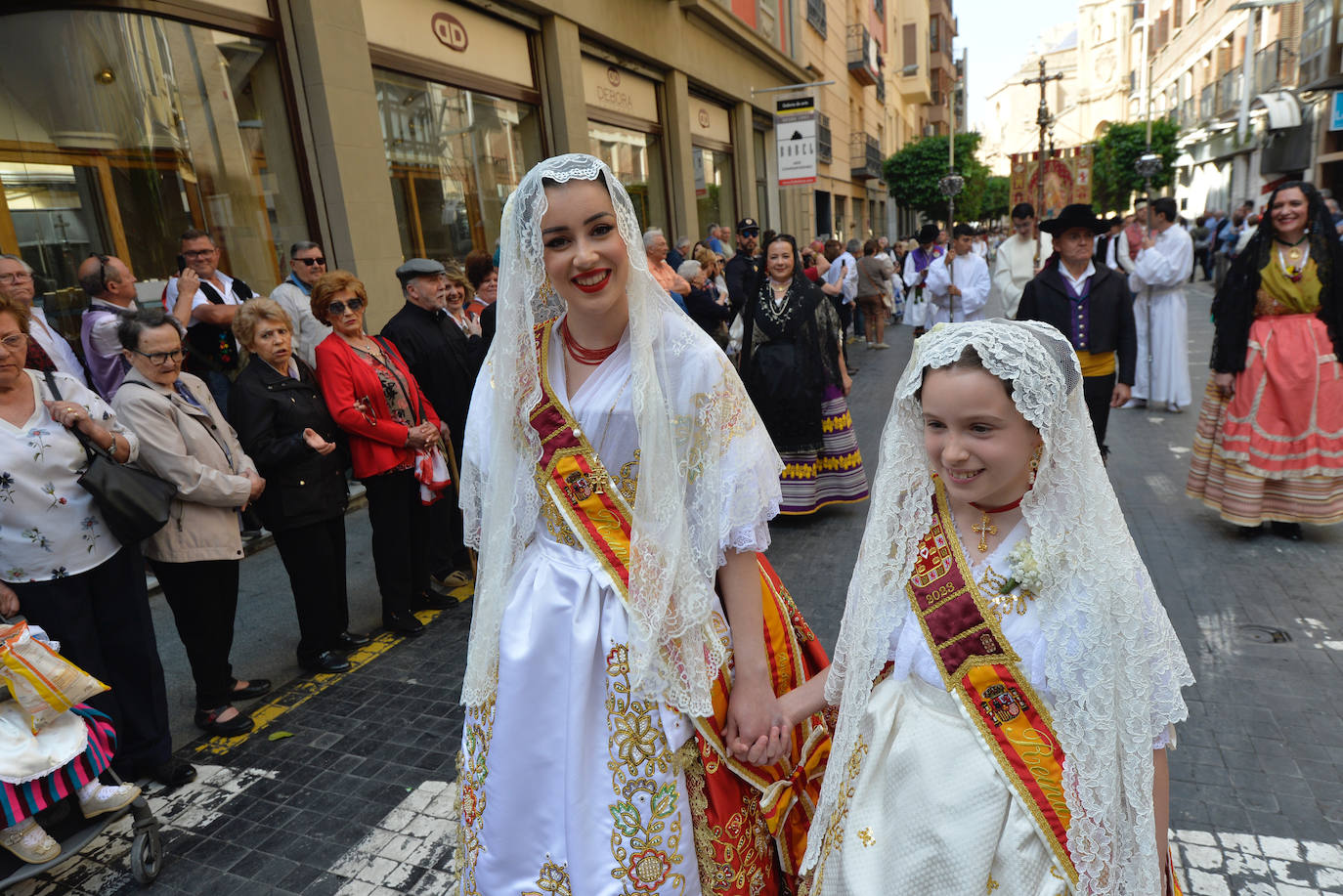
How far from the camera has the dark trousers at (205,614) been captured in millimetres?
3693

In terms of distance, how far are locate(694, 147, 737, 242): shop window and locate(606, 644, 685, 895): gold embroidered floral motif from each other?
14.8 m

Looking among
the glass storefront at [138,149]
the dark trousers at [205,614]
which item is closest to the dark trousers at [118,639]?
the dark trousers at [205,614]

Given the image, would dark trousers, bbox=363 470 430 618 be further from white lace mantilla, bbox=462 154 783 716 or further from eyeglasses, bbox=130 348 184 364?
white lace mantilla, bbox=462 154 783 716

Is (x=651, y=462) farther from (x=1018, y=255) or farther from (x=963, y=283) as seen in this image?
(x=963, y=283)

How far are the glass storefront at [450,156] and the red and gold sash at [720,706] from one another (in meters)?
7.00

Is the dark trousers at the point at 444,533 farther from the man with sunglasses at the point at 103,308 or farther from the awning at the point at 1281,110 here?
the awning at the point at 1281,110

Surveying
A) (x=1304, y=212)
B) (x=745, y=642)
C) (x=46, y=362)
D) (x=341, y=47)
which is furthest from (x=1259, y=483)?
(x=341, y=47)

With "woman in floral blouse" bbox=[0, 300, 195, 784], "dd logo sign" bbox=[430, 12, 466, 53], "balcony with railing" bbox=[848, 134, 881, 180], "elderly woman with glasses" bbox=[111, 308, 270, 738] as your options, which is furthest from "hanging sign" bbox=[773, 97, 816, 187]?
"balcony with railing" bbox=[848, 134, 881, 180]

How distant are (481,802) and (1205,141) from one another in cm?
4243

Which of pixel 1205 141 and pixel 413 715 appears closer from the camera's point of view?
pixel 413 715

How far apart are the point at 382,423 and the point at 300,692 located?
1466 mm

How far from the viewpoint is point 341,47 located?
7.39 metres

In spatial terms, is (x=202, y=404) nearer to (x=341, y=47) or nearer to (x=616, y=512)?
(x=616, y=512)

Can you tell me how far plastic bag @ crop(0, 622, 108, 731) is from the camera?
247cm
